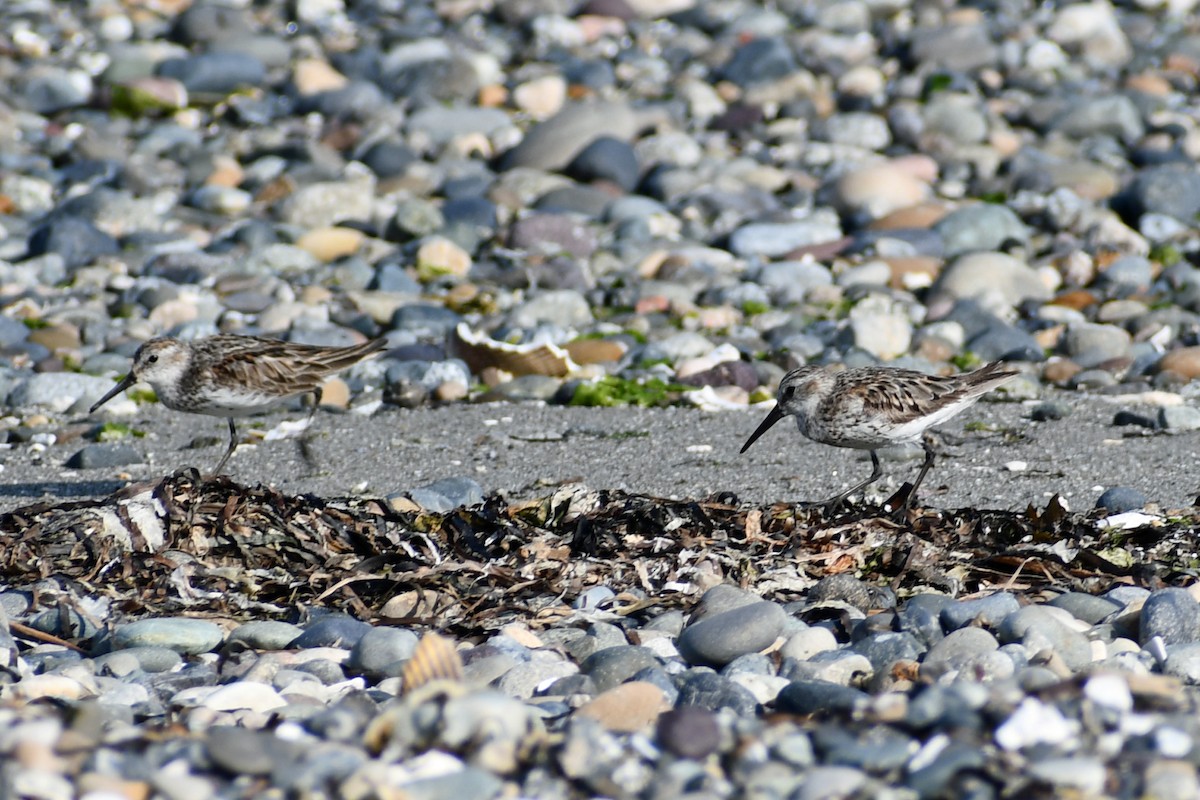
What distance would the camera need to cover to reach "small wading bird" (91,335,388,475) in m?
7.23

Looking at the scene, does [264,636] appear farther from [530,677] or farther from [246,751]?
[246,751]

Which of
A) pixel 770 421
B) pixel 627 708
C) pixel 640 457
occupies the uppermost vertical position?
pixel 627 708

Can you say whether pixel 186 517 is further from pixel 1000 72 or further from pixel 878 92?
pixel 1000 72

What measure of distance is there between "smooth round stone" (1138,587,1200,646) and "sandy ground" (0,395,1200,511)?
66.9 inches

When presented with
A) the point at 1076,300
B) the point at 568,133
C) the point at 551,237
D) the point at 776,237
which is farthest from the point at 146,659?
the point at 568,133

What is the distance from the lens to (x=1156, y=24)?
727 inches

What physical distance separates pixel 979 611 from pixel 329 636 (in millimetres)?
2265

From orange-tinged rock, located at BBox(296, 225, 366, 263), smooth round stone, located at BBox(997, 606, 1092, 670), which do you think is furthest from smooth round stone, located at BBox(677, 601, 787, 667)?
orange-tinged rock, located at BBox(296, 225, 366, 263)

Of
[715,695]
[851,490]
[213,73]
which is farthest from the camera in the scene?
[213,73]

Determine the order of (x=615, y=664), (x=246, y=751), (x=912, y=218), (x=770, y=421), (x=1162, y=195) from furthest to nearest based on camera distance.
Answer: (x=1162, y=195)
(x=912, y=218)
(x=770, y=421)
(x=615, y=664)
(x=246, y=751)

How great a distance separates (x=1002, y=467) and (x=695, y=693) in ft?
11.3

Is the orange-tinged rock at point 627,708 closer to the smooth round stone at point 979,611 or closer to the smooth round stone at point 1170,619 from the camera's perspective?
the smooth round stone at point 979,611

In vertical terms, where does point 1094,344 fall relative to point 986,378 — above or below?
below

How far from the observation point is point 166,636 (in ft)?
16.4
